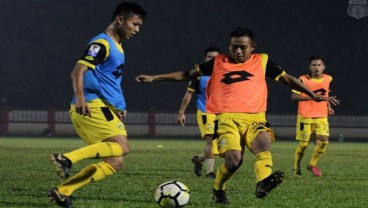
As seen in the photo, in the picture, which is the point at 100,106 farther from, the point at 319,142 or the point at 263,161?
the point at 319,142

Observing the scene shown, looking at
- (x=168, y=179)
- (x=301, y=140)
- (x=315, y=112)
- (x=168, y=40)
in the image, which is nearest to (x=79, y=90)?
(x=168, y=179)

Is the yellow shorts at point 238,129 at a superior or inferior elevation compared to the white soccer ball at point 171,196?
superior

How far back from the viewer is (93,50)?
7699 mm

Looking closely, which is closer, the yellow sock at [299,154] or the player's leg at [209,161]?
the player's leg at [209,161]

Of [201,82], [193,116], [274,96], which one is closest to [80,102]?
[201,82]

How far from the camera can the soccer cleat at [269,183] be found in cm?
753

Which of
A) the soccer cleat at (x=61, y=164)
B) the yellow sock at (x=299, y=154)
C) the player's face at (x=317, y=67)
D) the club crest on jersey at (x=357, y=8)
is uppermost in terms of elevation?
the club crest on jersey at (x=357, y=8)

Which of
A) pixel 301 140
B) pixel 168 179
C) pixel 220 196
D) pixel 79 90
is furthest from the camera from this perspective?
→ pixel 301 140

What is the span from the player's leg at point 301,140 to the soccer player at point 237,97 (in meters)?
5.29

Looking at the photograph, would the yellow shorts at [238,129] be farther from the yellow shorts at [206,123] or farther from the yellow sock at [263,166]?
the yellow shorts at [206,123]

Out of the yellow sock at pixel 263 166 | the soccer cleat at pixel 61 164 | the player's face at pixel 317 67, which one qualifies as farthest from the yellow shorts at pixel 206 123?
the soccer cleat at pixel 61 164

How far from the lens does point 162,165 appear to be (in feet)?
52.0

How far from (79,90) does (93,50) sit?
0.45 metres

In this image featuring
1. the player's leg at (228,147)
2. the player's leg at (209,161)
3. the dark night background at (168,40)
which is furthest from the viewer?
the dark night background at (168,40)
